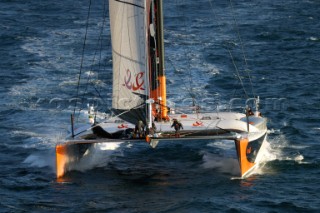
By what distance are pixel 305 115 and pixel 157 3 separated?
13.0m

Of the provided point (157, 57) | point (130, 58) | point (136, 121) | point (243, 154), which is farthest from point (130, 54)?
point (243, 154)

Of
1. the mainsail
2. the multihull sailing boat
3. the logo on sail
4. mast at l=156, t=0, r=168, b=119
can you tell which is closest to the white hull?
the multihull sailing boat

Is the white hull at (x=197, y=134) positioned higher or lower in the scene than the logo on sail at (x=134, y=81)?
lower

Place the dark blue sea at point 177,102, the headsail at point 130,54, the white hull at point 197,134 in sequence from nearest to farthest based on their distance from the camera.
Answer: the dark blue sea at point 177,102
the white hull at point 197,134
the headsail at point 130,54

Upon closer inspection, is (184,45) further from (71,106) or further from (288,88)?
(71,106)

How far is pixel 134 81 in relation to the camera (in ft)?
113

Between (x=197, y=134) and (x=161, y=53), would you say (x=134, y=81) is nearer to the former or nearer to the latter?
(x=161, y=53)

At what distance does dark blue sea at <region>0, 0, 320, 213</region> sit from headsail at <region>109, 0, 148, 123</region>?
126 inches

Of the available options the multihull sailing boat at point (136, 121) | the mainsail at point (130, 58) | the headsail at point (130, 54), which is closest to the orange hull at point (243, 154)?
the multihull sailing boat at point (136, 121)

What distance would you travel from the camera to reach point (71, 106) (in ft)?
153

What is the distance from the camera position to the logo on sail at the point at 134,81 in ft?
113

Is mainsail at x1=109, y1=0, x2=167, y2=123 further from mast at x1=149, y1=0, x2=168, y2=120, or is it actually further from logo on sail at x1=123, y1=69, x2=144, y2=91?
mast at x1=149, y1=0, x2=168, y2=120

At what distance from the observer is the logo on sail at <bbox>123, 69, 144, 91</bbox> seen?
34.3 m

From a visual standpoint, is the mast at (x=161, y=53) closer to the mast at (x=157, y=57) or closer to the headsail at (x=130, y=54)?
the mast at (x=157, y=57)
